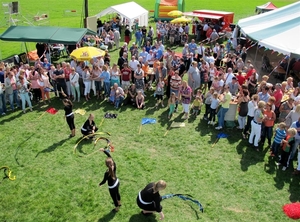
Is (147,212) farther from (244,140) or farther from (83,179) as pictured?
(244,140)

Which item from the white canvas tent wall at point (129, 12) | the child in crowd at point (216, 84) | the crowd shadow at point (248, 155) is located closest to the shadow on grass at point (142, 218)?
the crowd shadow at point (248, 155)

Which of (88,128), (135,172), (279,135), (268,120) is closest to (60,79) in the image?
(88,128)

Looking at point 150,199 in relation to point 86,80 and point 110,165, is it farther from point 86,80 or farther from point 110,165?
point 86,80

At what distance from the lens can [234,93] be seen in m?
11.3

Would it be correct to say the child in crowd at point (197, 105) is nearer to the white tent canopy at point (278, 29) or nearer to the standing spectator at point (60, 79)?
the white tent canopy at point (278, 29)

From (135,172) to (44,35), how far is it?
998 centimetres

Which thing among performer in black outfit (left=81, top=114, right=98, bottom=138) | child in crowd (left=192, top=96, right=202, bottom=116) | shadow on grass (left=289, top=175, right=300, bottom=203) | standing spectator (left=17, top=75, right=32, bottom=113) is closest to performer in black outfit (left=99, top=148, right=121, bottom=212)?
performer in black outfit (left=81, top=114, right=98, bottom=138)

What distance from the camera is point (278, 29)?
47.4ft

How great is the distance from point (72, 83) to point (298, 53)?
9.49m

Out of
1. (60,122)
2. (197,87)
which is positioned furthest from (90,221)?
(197,87)

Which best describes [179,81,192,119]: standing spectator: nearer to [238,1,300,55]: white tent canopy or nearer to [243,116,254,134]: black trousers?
[243,116,254,134]: black trousers

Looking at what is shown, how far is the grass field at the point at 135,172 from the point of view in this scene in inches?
273

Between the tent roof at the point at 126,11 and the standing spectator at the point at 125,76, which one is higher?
the tent roof at the point at 126,11

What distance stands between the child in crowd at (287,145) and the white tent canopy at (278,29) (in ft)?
18.9
